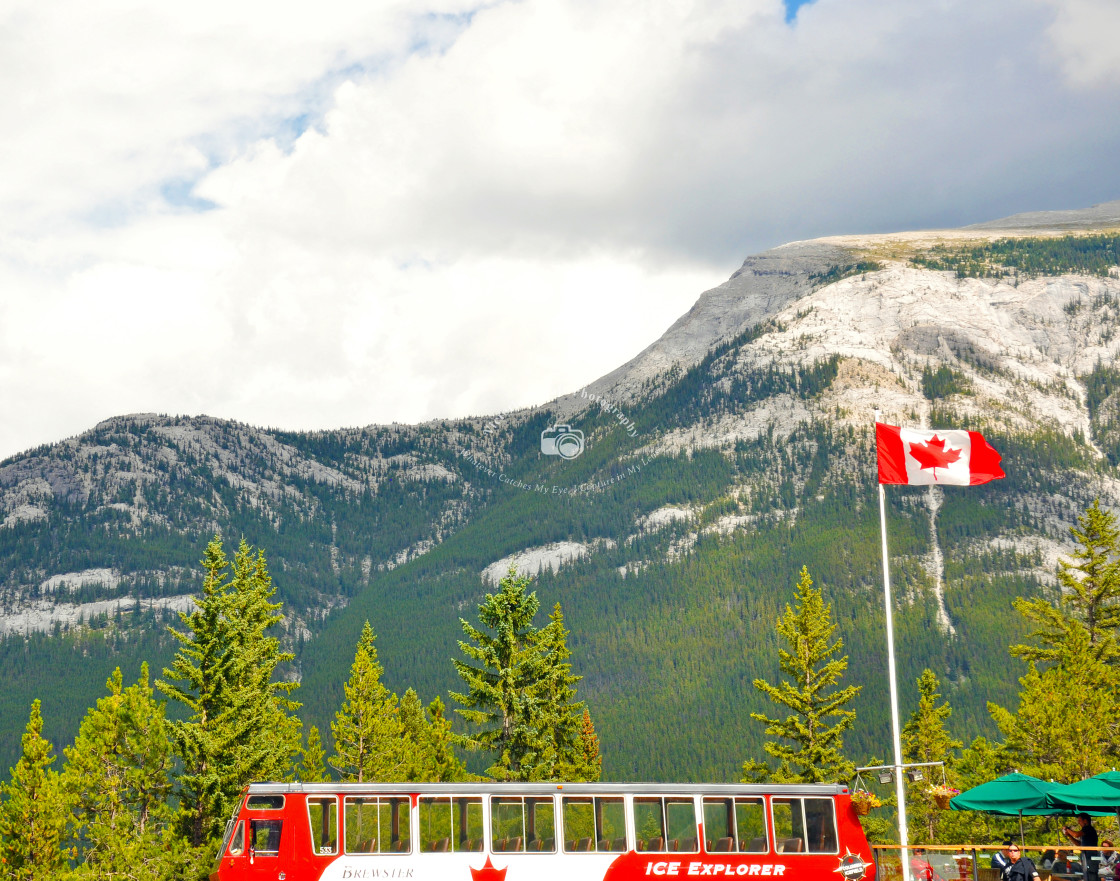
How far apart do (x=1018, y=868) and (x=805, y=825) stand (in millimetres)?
6887

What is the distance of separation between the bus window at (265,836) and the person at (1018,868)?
80.3ft

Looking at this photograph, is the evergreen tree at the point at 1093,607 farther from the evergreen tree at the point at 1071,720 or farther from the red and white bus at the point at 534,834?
the red and white bus at the point at 534,834

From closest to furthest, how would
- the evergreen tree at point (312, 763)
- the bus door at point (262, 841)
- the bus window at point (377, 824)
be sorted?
1. the bus door at point (262, 841)
2. the bus window at point (377, 824)
3. the evergreen tree at point (312, 763)

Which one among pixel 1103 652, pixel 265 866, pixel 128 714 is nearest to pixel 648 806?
pixel 265 866

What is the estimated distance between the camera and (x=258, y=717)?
5816cm

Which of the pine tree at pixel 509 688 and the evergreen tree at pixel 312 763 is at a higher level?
the pine tree at pixel 509 688

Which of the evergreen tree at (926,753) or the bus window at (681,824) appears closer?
the bus window at (681,824)

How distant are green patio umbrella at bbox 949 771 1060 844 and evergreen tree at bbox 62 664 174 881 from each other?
3988 cm

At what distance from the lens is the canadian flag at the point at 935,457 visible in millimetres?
41656

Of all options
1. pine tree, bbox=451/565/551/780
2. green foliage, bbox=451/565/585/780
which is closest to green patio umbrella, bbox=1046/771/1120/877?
green foliage, bbox=451/565/585/780

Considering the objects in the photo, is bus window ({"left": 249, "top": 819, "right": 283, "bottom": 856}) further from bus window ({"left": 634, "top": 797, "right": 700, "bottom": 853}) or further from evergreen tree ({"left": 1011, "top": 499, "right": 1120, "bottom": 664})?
evergreen tree ({"left": 1011, "top": 499, "right": 1120, "bottom": 664})

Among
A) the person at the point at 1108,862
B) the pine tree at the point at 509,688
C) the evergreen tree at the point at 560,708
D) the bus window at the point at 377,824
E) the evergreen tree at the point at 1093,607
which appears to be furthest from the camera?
the evergreen tree at the point at 1093,607

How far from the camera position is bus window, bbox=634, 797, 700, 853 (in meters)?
36.4

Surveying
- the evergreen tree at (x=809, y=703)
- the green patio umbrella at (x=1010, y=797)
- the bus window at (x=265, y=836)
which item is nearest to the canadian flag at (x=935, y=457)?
the green patio umbrella at (x=1010, y=797)
